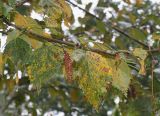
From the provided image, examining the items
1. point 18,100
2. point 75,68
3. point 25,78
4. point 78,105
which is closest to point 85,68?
point 75,68

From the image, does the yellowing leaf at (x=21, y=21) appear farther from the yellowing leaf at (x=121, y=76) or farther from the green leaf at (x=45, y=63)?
the yellowing leaf at (x=121, y=76)

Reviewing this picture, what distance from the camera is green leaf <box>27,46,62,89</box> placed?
3.02ft

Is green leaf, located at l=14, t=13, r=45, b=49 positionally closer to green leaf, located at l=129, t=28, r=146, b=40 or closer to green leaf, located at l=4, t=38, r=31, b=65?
green leaf, located at l=4, t=38, r=31, b=65

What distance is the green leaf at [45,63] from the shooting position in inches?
36.2

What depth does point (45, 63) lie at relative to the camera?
3.03 ft

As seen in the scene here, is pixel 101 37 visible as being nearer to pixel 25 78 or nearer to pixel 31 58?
pixel 25 78

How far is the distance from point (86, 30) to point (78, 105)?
0.65 meters

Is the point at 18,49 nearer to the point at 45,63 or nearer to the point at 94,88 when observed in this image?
the point at 45,63

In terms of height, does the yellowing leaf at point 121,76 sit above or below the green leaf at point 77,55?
below

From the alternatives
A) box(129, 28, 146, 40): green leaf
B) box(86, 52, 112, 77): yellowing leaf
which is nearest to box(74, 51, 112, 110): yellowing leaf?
box(86, 52, 112, 77): yellowing leaf

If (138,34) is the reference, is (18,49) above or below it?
below

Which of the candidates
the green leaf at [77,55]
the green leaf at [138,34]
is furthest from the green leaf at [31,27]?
the green leaf at [138,34]

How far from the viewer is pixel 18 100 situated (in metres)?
2.30

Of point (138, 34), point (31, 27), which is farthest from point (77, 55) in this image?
point (138, 34)
